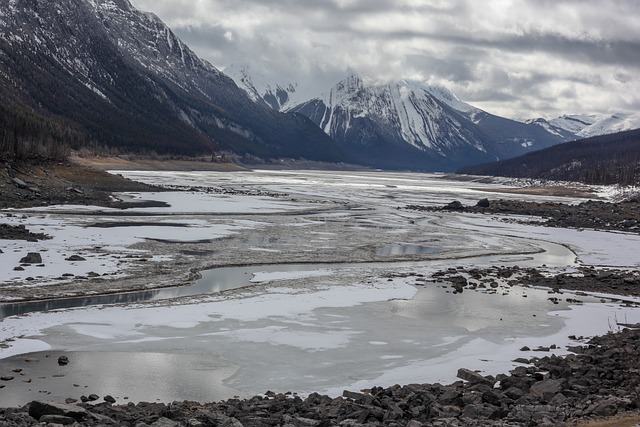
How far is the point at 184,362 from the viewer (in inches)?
827

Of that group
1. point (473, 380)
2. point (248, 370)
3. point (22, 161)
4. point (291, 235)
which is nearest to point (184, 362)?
point (248, 370)

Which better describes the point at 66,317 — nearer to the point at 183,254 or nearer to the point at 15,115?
the point at 183,254

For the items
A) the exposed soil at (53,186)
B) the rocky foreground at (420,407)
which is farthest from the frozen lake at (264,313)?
the exposed soil at (53,186)

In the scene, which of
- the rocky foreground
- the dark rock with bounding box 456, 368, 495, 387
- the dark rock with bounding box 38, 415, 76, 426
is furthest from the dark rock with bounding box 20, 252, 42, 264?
the dark rock with bounding box 456, 368, 495, 387

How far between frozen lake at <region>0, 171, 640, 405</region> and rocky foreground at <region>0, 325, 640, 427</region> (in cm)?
142

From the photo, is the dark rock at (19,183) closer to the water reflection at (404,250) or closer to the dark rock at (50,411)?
the water reflection at (404,250)

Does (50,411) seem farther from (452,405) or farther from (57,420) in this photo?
(452,405)

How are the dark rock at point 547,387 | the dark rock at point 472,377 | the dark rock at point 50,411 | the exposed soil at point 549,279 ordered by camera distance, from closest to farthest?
the dark rock at point 50,411, the dark rock at point 547,387, the dark rock at point 472,377, the exposed soil at point 549,279

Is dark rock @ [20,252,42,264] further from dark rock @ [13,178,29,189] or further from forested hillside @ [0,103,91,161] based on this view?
forested hillside @ [0,103,91,161]

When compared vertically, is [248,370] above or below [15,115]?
below

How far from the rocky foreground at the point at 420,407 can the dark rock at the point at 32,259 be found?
20207 millimetres

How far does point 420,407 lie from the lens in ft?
54.3

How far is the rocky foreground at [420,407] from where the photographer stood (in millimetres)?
15055

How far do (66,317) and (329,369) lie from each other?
1043cm
